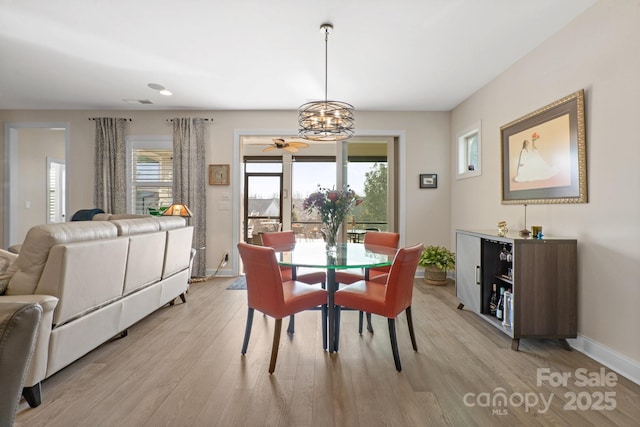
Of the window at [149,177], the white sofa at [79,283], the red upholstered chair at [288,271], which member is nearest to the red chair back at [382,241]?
the red upholstered chair at [288,271]

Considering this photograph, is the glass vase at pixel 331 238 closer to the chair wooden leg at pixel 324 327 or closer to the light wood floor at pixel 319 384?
the chair wooden leg at pixel 324 327

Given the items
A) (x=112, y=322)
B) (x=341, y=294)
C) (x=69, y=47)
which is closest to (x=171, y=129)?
(x=69, y=47)

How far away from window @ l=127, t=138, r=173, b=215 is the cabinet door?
4445mm

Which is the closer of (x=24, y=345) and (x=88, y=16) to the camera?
(x=24, y=345)

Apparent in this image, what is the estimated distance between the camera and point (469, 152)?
14.9ft

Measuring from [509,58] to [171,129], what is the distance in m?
4.81

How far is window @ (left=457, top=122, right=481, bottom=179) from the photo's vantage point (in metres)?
4.15

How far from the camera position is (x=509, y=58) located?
321 cm

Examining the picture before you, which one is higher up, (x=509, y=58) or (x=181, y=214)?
(x=509, y=58)

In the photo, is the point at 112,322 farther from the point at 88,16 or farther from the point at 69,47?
the point at 69,47

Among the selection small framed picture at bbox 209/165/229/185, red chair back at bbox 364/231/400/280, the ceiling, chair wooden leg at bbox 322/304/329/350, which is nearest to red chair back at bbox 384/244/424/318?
chair wooden leg at bbox 322/304/329/350

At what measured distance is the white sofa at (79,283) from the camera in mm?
1766

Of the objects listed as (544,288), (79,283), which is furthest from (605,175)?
(79,283)

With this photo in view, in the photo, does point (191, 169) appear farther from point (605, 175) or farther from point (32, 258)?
point (605, 175)
